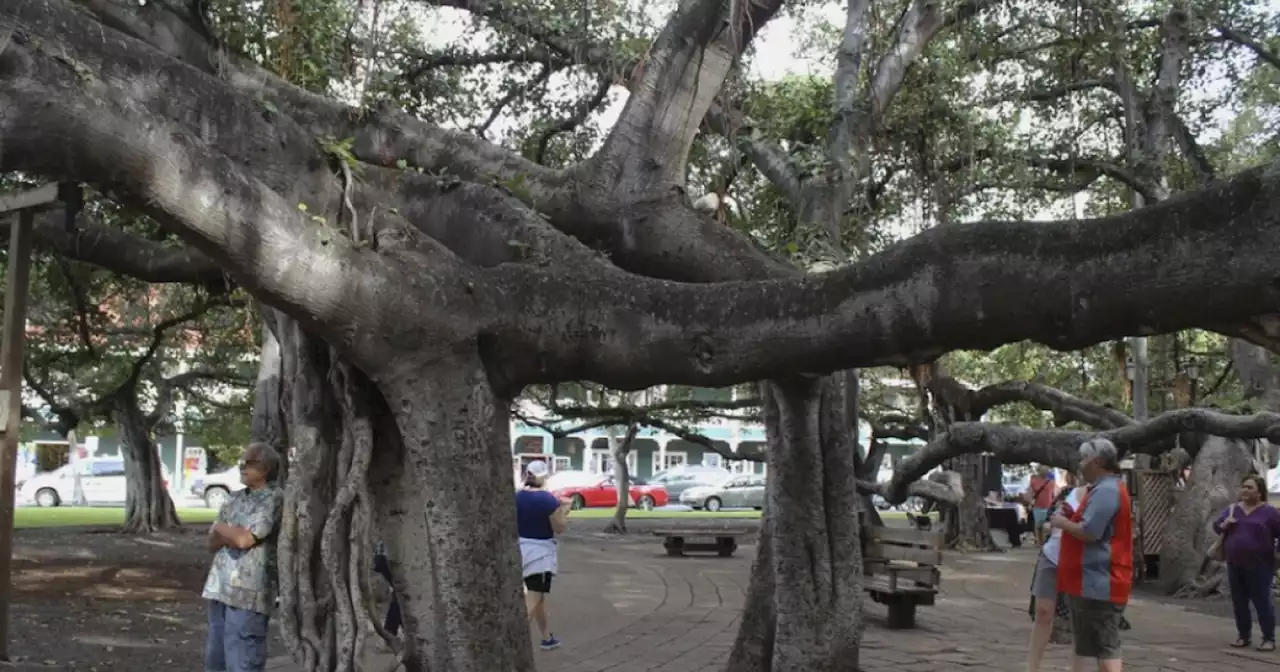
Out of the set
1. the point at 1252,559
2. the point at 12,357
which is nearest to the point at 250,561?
the point at 12,357

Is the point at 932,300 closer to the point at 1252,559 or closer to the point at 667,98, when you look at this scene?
the point at 667,98

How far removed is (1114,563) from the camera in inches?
243

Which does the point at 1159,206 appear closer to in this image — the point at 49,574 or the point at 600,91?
the point at 600,91

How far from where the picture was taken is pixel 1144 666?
27.9 ft

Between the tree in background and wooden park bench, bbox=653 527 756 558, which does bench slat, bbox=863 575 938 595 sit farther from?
the tree in background

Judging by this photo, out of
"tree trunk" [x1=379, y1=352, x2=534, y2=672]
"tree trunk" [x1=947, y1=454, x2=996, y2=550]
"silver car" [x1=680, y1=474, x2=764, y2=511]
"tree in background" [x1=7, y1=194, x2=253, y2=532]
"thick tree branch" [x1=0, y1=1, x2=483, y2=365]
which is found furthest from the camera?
"silver car" [x1=680, y1=474, x2=764, y2=511]

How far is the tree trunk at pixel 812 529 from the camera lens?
6477mm

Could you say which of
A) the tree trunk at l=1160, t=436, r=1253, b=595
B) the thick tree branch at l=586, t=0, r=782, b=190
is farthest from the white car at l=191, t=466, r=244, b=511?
the thick tree branch at l=586, t=0, r=782, b=190

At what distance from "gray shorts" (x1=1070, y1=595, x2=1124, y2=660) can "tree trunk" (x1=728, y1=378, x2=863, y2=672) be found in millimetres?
1224

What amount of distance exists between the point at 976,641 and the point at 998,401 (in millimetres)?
9476

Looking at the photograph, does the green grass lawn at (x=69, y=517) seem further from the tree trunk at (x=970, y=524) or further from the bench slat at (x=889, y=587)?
the bench slat at (x=889, y=587)

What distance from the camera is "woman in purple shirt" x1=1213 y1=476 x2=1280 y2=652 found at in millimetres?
9562

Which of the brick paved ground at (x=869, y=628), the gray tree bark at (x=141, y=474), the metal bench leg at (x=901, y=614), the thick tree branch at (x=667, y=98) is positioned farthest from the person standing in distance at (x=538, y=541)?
the gray tree bark at (x=141, y=474)

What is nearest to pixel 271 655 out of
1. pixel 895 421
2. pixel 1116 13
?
pixel 1116 13
